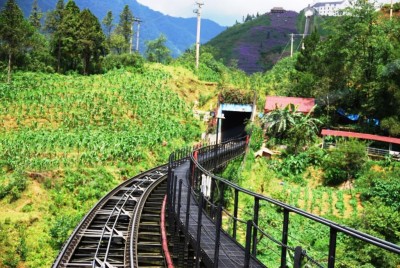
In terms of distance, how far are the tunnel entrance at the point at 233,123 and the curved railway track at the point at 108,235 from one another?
27.9 m

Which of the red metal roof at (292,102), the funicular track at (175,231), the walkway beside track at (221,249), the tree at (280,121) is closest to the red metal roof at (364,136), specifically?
the tree at (280,121)

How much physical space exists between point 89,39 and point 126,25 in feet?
76.8

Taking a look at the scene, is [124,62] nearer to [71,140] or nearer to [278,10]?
[71,140]

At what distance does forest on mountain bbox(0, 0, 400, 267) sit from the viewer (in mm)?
18984

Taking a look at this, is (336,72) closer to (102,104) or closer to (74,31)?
(102,104)

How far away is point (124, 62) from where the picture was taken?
190ft

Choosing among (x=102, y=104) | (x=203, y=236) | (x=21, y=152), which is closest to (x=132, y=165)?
(x=21, y=152)

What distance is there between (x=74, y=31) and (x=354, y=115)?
3535cm

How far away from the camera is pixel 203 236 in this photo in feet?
28.3

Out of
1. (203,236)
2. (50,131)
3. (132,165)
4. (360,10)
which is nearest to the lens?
(203,236)

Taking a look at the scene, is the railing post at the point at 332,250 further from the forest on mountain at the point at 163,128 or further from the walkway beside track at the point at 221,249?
the forest on mountain at the point at 163,128

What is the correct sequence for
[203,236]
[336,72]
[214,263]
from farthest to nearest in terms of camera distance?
[336,72]
[203,236]
[214,263]

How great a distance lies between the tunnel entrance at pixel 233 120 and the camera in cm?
4203

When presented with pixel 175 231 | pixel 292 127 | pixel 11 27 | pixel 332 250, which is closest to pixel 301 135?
pixel 292 127
